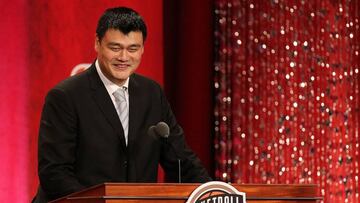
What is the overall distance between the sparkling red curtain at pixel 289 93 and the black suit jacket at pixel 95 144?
166 centimetres

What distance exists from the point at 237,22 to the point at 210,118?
513 mm

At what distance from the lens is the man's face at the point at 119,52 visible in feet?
7.61

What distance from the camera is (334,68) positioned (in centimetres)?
454

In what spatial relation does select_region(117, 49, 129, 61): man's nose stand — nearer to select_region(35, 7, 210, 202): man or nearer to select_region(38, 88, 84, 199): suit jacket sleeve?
select_region(35, 7, 210, 202): man

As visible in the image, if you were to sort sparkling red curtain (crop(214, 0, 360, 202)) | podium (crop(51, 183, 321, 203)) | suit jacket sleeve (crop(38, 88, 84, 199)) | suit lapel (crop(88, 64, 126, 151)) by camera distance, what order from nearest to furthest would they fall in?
podium (crop(51, 183, 321, 203)) < suit jacket sleeve (crop(38, 88, 84, 199)) < suit lapel (crop(88, 64, 126, 151)) < sparkling red curtain (crop(214, 0, 360, 202))

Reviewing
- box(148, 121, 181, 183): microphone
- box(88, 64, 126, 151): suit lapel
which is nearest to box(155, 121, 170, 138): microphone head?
box(148, 121, 181, 183): microphone

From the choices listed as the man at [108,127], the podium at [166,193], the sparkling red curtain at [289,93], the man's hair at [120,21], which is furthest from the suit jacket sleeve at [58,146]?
the sparkling red curtain at [289,93]

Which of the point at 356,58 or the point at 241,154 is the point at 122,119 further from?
the point at 356,58

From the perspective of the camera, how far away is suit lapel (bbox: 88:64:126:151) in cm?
231

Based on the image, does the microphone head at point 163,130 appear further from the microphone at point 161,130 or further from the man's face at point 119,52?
the man's face at point 119,52

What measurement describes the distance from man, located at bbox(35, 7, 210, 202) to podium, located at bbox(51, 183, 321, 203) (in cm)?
22

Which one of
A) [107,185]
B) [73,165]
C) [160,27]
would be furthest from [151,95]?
[160,27]

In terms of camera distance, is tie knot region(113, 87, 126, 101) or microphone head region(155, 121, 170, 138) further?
tie knot region(113, 87, 126, 101)

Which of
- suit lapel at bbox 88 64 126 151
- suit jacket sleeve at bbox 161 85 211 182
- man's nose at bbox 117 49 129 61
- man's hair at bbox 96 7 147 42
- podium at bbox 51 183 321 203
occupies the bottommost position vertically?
podium at bbox 51 183 321 203
